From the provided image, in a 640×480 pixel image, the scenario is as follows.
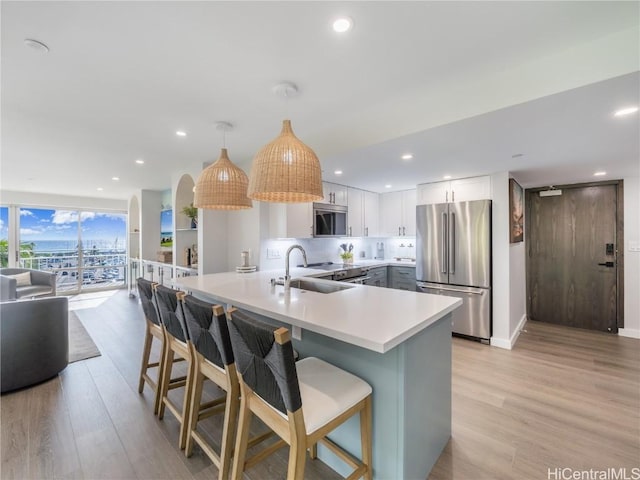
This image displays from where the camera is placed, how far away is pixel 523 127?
2.15 meters

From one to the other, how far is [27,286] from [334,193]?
5.85 metres

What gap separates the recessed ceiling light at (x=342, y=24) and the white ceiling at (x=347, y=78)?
0.11 feet

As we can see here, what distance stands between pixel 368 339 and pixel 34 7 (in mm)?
2193

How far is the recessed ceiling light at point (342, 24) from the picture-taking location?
1444 mm

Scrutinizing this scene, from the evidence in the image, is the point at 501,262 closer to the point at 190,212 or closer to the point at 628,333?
the point at 628,333

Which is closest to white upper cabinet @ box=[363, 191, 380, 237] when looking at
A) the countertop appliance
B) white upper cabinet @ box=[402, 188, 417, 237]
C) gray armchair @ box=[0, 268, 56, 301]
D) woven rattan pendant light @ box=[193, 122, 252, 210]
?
white upper cabinet @ box=[402, 188, 417, 237]

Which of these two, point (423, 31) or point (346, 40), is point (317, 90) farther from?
point (423, 31)

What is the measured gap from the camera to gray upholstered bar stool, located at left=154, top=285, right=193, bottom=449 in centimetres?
178

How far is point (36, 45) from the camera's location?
1612 mm

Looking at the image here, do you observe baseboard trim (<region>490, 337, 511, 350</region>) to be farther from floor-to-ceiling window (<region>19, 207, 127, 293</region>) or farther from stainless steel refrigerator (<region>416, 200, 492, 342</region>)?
floor-to-ceiling window (<region>19, 207, 127, 293</region>)

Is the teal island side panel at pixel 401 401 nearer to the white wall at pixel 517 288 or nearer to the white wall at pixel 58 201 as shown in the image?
the white wall at pixel 517 288

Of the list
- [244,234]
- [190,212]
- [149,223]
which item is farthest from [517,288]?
[149,223]

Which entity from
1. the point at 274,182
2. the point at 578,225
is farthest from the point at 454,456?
the point at 578,225

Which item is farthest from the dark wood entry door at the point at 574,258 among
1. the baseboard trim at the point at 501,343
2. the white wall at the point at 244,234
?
the white wall at the point at 244,234
